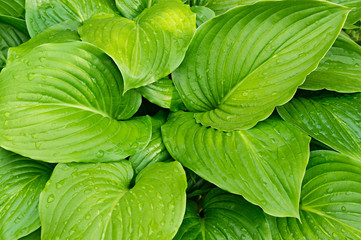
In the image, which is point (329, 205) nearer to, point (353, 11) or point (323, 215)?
point (323, 215)

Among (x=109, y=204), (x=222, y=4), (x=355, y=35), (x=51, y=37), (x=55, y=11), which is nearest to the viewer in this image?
(x=109, y=204)

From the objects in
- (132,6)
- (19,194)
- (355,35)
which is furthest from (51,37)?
(355,35)

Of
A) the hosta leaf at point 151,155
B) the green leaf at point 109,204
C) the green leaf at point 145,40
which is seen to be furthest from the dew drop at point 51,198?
the green leaf at point 145,40

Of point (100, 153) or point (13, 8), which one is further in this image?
point (13, 8)

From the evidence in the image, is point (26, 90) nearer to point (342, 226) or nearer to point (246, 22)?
point (246, 22)

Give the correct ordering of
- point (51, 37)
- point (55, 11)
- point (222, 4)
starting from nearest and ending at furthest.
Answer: point (51, 37)
point (55, 11)
point (222, 4)

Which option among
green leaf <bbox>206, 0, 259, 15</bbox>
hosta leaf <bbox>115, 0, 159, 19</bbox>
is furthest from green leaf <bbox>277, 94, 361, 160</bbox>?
hosta leaf <bbox>115, 0, 159, 19</bbox>

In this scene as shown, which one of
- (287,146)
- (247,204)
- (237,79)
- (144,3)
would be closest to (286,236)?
(247,204)

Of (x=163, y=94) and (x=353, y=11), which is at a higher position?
(x=353, y=11)
